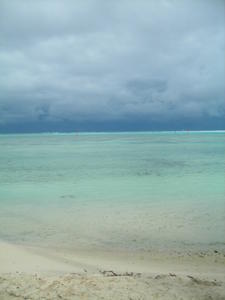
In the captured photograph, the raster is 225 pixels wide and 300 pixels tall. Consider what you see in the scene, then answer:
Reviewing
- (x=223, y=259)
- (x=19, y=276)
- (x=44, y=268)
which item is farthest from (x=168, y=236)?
(x=19, y=276)

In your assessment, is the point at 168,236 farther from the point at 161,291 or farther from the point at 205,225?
the point at 161,291

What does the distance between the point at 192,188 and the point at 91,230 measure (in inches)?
410

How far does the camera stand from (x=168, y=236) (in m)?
10.4

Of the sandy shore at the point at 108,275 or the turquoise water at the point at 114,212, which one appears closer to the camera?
the sandy shore at the point at 108,275

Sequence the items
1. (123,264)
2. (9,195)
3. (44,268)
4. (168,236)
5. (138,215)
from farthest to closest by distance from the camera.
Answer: (9,195) < (138,215) < (168,236) < (123,264) < (44,268)

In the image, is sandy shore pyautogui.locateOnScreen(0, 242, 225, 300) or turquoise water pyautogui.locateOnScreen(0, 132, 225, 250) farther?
turquoise water pyautogui.locateOnScreen(0, 132, 225, 250)

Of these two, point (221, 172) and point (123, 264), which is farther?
point (221, 172)

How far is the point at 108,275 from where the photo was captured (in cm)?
675

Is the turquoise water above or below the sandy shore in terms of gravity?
below

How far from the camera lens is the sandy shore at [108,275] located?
18.8 ft

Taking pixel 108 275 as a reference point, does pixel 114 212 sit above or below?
below

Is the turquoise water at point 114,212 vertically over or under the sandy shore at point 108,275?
under

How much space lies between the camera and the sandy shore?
5.74 metres

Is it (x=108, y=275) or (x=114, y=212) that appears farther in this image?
(x=114, y=212)
